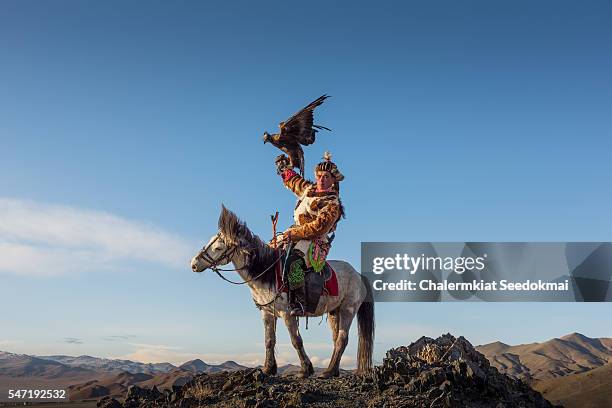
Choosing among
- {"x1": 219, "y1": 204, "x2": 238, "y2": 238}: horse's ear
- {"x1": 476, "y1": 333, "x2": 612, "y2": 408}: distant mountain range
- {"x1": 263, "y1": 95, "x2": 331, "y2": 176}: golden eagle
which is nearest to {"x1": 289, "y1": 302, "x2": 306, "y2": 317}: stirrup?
{"x1": 219, "y1": 204, "x2": 238, "y2": 238}: horse's ear

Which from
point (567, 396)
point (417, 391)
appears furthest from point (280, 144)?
point (567, 396)

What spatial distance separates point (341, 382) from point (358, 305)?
2.25 metres

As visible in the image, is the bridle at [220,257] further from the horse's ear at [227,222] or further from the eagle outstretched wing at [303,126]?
the eagle outstretched wing at [303,126]

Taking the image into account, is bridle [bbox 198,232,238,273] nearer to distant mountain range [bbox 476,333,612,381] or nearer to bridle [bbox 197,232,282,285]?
bridle [bbox 197,232,282,285]

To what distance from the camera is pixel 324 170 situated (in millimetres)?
14695

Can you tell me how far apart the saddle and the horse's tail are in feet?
4.64

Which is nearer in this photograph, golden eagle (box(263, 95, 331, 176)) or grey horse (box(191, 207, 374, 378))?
grey horse (box(191, 207, 374, 378))

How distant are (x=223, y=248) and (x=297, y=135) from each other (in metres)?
3.58

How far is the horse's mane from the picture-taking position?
43.9 ft

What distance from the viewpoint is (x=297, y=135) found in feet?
50.4

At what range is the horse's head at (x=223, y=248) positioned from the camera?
525 inches

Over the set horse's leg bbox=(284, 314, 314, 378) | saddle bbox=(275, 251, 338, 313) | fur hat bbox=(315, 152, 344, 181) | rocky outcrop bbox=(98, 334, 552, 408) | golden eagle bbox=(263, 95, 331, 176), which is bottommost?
rocky outcrop bbox=(98, 334, 552, 408)

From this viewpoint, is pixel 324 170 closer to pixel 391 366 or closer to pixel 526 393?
pixel 391 366

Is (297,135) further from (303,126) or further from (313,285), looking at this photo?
(313,285)
